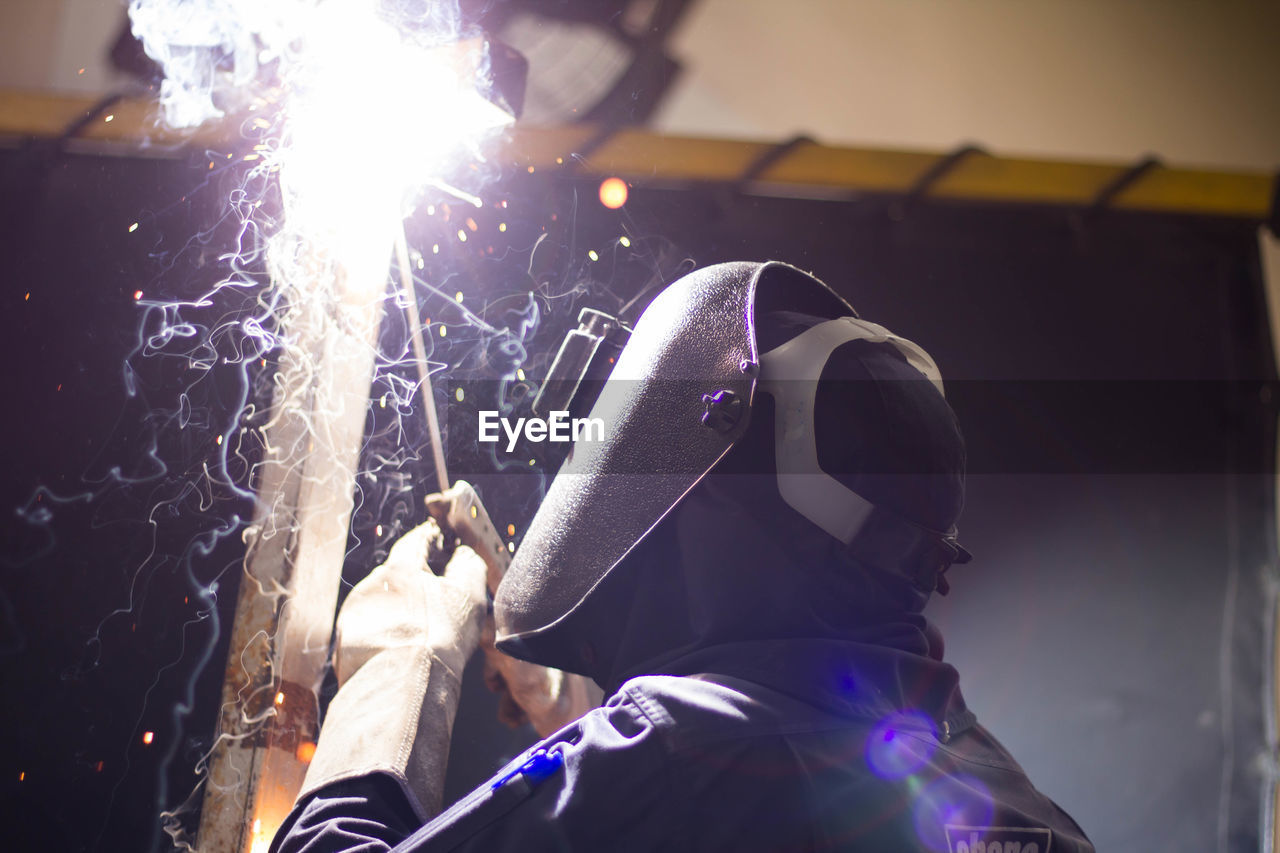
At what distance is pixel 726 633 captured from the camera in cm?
69

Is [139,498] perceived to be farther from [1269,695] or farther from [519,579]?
[1269,695]

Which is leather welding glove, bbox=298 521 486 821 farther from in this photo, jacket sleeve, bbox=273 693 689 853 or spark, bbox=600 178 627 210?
spark, bbox=600 178 627 210

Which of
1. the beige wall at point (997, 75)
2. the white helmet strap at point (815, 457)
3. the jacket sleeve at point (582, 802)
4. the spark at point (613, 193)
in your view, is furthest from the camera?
the beige wall at point (997, 75)

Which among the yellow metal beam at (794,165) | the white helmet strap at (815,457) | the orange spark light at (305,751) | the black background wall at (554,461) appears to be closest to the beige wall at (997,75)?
the yellow metal beam at (794,165)

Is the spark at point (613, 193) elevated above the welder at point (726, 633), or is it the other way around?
the spark at point (613, 193)

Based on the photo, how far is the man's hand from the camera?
83 centimetres

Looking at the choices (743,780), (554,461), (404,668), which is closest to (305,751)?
(404,668)

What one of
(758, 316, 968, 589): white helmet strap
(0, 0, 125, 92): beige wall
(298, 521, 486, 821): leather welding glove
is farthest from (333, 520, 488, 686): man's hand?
(0, 0, 125, 92): beige wall

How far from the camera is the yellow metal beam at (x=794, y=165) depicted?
0.78 meters

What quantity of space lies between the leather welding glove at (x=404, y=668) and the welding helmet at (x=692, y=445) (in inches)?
3.0

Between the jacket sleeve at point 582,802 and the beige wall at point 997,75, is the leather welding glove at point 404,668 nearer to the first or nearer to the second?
the jacket sleeve at point 582,802

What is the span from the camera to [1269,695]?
1.66 meters

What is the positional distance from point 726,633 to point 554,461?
34cm

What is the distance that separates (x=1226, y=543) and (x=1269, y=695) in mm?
317
